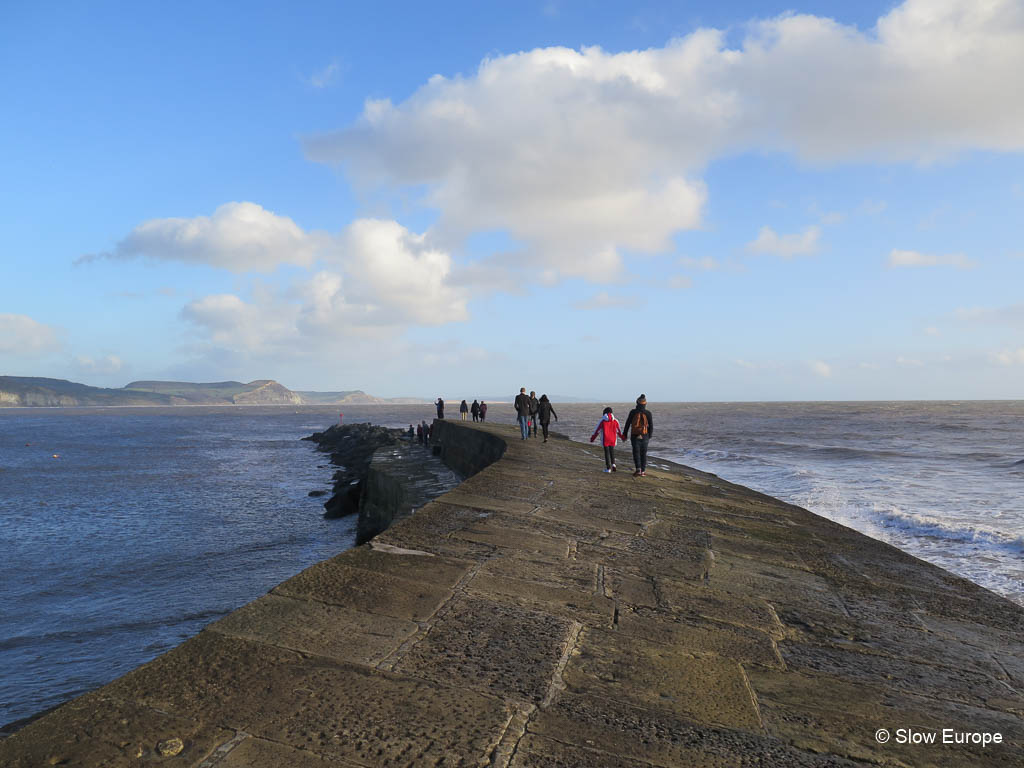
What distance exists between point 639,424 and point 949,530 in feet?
19.4

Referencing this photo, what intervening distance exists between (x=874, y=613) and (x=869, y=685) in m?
1.56

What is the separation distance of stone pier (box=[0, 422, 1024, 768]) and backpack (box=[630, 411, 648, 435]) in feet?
15.7

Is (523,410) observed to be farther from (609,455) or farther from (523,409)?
(609,455)

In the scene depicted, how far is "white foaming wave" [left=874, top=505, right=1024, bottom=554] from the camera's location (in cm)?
973

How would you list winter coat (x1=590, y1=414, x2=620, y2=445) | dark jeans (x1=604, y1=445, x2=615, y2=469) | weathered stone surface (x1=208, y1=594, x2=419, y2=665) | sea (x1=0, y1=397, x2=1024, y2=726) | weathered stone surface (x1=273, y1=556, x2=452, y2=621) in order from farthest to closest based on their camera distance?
dark jeans (x1=604, y1=445, x2=615, y2=469)
winter coat (x1=590, y1=414, x2=620, y2=445)
sea (x1=0, y1=397, x2=1024, y2=726)
weathered stone surface (x1=273, y1=556, x2=452, y2=621)
weathered stone surface (x1=208, y1=594, x2=419, y2=665)

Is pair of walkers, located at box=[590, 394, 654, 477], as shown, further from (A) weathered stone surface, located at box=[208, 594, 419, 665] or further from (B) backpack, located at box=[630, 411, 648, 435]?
(A) weathered stone surface, located at box=[208, 594, 419, 665]

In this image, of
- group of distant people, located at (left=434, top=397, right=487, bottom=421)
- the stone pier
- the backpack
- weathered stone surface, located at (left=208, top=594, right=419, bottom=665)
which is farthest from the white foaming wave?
group of distant people, located at (left=434, top=397, right=487, bottom=421)

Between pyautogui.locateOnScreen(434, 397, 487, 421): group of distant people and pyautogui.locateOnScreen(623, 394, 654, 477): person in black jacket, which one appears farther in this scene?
pyautogui.locateOnScreen(434, 397, 487, 421): group of distant people

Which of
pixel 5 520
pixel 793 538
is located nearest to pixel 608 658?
pixel 793 538

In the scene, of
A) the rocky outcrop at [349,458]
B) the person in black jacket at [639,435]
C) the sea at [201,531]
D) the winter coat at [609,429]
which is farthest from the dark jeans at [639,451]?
the rocky outcrop at [349,458]

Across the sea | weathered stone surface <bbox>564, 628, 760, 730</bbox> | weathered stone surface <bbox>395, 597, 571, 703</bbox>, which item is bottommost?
the sea

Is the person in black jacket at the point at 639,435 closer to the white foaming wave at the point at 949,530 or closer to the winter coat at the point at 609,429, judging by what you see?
the winter coat at the point at 609,429

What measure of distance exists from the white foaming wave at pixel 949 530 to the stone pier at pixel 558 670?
5.55 metres

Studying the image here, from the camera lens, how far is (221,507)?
54.3 ft
